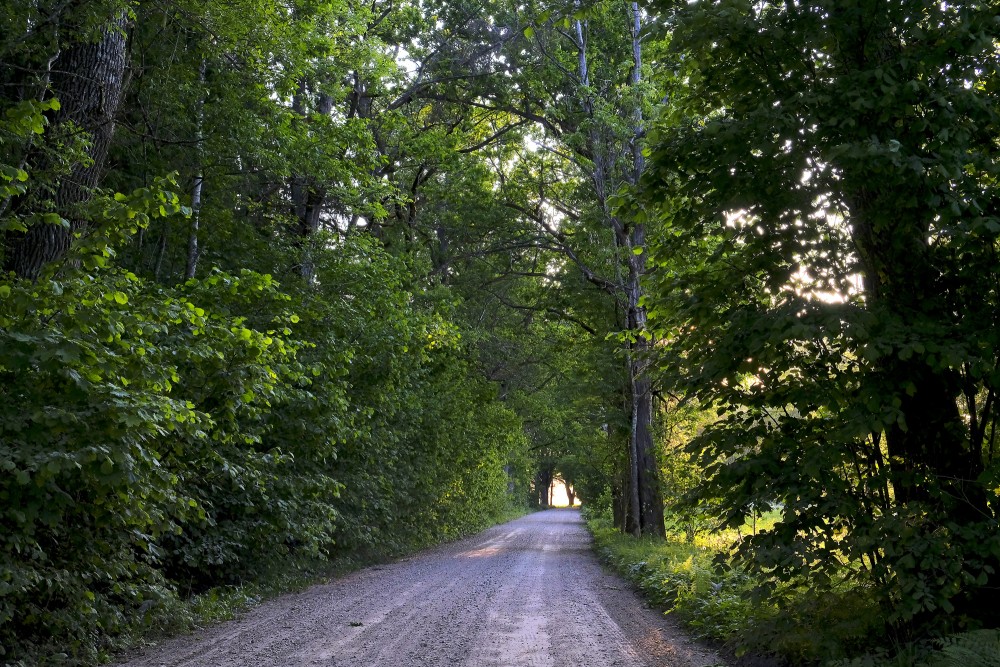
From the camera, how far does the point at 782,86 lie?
585 cm

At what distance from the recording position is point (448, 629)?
8.50 metres

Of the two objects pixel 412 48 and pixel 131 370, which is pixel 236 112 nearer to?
pixel 131 370

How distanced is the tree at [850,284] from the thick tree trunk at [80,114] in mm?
5553

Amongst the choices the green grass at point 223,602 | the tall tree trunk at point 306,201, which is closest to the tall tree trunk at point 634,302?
the tall tree trunk at point 306,201

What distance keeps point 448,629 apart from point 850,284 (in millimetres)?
5726

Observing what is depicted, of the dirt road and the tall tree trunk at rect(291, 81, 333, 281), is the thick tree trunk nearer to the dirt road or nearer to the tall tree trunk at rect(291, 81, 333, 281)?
the dirt road

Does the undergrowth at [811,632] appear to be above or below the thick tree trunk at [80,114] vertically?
below

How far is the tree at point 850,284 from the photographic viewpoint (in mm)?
4898

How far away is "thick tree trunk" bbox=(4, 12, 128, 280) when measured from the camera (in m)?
7.03

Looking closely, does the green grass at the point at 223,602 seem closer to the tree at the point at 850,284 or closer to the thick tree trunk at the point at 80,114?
Answer: the thick tree trunk at the point at 80,114

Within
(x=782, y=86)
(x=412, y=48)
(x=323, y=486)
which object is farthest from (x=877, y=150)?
(x=412, y=48)

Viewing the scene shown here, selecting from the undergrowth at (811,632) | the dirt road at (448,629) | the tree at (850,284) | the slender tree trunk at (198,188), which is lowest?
the dirt road at (448,629)

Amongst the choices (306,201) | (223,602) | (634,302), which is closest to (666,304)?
(223,602)

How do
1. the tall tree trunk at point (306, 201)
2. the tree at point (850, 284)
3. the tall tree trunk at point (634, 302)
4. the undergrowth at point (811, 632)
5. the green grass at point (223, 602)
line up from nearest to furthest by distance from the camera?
1. the undergrowth at point (811, 632)
2. the tree at point (850, 284)
3. the green grass at point (223, 602)
4. the tall tree trunk at point (306, 201)
5. the tall tree trunk at point (634, 302)
